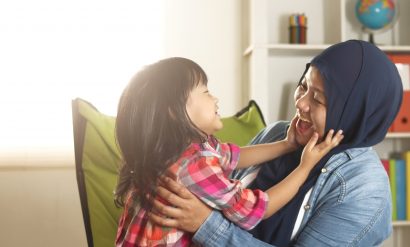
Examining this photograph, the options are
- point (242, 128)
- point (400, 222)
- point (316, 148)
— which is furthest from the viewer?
point (400, 222)

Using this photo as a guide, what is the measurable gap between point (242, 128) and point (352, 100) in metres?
0.83

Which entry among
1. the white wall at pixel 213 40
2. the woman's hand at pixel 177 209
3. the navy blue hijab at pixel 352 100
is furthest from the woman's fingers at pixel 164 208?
the white wall at pixel 213 40

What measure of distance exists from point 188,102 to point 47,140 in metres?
1.77

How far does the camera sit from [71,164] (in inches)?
111

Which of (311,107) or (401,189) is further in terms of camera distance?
(401,189)

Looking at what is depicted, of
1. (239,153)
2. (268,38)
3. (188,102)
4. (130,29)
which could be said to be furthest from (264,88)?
(188,102)

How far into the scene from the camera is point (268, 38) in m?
3.02

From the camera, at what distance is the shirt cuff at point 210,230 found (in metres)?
1.16

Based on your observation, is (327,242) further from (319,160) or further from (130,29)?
(130,29)

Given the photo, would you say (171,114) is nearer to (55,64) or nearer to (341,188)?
(341,188)

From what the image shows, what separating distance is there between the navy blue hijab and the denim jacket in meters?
0.06

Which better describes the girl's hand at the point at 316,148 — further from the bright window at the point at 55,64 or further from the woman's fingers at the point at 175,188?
the bright window at the point at 55,64

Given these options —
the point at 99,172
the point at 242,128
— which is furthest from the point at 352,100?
the point at 99,172

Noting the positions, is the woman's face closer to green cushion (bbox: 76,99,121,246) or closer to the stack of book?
green cushion (bbox: 76,99,121,246)
